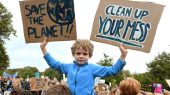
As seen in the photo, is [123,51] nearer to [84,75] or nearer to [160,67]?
[84,75]

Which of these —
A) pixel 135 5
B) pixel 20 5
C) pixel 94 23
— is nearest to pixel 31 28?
pixel 20 5

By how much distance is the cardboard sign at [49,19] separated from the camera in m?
6.71

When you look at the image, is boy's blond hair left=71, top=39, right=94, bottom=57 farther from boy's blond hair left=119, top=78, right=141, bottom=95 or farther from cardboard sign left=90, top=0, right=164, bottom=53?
boy's blond hair left=119, top=78, right=141, bottom=95

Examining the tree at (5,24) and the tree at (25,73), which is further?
the tree at (25,73)

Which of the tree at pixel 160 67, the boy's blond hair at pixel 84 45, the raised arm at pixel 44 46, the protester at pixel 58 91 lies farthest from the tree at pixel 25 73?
the protester at pixel 58 91

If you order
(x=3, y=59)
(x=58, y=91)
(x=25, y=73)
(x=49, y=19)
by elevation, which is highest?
(x=49, y=19)

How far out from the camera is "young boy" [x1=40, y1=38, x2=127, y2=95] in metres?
6.05

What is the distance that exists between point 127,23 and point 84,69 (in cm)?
73

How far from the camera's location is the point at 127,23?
21.1 feet

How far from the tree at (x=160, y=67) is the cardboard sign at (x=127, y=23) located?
67.0 metres

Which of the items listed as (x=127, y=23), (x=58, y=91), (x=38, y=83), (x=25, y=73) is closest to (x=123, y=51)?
(x=127, y=23)

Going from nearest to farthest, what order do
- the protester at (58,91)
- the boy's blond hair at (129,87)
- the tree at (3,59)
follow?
the protester at (58,91) → the boy's blond hair at (129,87) → the tree at (3,59)

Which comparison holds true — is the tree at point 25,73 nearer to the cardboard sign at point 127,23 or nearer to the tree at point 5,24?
the tree at point 5,24

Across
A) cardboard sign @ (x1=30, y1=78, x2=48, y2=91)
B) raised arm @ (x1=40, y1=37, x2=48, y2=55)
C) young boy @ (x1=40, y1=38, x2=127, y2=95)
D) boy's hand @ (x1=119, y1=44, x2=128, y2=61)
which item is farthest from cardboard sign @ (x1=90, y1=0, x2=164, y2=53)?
cardboard sign @ (x1=30, y1=78, x2=48, y2=91)
